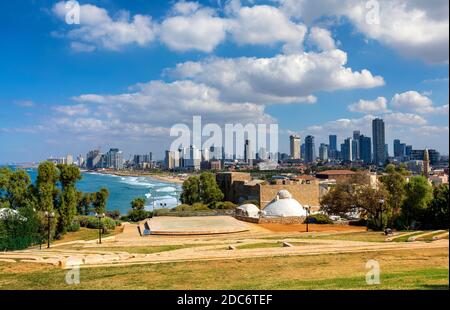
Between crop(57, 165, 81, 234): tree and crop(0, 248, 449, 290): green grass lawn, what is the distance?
53.4ft

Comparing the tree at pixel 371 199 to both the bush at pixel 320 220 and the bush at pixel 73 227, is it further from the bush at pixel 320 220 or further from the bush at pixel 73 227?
the bush at pixel 73 227

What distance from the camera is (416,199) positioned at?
3303 cm

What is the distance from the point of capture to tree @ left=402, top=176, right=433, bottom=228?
104ft

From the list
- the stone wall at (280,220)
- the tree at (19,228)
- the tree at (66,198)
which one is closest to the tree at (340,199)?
the stone wall at (280,220)

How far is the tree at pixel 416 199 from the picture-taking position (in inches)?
1247

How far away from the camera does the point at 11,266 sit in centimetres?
1669

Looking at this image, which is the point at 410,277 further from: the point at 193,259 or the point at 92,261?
the point at 92,261

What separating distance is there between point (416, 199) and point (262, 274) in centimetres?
2344

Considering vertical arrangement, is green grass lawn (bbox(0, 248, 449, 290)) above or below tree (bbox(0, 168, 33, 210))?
below

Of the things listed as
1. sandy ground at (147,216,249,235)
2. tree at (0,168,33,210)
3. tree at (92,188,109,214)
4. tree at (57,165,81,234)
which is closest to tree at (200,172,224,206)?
tree at (92,188,109,214)

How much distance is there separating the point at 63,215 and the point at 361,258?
24014 millimetres

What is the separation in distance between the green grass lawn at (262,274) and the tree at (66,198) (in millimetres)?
16271

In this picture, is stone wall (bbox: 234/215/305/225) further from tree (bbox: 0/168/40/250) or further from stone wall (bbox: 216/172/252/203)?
stone wall (bbox: 216/172/252/203)

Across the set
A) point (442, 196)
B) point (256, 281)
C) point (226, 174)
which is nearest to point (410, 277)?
point (256, 281)
